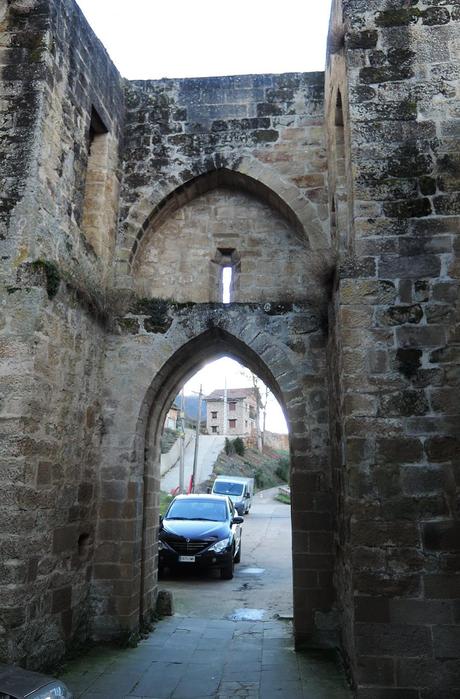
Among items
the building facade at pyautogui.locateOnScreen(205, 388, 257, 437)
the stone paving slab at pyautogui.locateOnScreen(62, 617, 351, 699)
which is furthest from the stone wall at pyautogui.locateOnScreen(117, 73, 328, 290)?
the building facade at pyautogui.locateOnScreen(205, 388, 257, 437)

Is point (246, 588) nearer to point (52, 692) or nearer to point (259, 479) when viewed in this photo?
point (52, 692)

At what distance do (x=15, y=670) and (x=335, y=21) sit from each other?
595cm

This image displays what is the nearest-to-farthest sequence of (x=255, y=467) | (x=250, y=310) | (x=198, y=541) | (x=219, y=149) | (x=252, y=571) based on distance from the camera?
1. (x=250, y=310)
2. (x=219, y=149)
3. (x=198, y=541)
4. (x=252, y=571)
5. (x=255, y=467)

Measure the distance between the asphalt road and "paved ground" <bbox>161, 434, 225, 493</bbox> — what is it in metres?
12.1

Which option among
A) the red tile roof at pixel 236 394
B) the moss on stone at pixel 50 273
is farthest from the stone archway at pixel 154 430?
the red tile roof at pixel 236 394

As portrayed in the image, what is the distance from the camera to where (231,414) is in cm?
4762

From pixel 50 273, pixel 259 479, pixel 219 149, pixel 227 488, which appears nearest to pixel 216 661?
pixel 50 273

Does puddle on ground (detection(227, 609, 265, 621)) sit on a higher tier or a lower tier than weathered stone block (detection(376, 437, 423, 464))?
lower

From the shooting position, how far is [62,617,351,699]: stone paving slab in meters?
4.21

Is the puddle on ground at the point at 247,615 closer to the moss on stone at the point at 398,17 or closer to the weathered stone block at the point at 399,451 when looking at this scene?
the weathered stone block at the point at 399,451

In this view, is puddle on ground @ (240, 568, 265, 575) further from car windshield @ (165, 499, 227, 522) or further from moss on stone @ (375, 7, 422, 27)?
moss on stone @ (375, 7, 422, 27)

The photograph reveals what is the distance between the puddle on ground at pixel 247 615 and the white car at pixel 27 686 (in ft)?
12.7

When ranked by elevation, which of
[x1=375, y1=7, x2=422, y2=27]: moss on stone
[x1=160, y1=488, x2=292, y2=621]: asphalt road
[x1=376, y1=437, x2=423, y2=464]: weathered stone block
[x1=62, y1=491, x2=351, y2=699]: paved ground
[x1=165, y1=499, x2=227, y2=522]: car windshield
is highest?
[x1=375, y1=7, x2=422, y2=27]: moss on stone

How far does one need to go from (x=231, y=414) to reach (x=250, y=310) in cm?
4198
